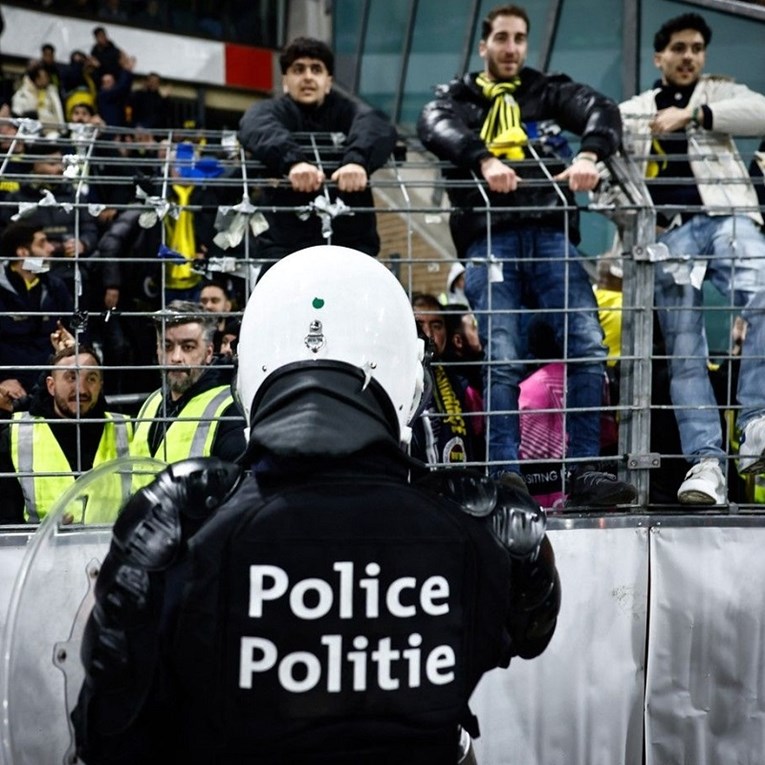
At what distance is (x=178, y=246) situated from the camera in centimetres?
573

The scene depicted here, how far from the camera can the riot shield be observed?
6.46 feet

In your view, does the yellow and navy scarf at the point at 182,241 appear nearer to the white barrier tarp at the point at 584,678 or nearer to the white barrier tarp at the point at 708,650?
the white barrier tarp at the point at 584,678

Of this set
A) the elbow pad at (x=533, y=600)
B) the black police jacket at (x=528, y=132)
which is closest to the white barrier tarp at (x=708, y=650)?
the black police jacket at (x=528, y=132)

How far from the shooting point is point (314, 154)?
4.54 meters

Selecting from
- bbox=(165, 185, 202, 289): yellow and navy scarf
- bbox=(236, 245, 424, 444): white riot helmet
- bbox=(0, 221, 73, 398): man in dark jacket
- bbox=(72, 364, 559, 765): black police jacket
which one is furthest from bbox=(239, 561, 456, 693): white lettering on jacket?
bbox=(165, 185, 202, 289): yellow and navy scarf

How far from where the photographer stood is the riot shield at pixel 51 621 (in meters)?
1.97

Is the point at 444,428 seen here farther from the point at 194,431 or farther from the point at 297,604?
the point at 297,604

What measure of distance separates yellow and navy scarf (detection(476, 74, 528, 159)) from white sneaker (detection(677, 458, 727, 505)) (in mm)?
1413

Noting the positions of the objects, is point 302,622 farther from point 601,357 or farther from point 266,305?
point 601,357

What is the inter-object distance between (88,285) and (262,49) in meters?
11.6

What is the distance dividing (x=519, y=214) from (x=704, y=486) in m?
1.20

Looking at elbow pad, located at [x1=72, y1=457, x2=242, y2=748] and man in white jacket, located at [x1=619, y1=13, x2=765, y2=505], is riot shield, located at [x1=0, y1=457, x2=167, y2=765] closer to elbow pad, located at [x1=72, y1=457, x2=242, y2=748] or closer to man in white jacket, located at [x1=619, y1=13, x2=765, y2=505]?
elbow pad, located at [x1=72, y1=457, x2=242, y2=748]

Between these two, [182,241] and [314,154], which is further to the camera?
[182,241]

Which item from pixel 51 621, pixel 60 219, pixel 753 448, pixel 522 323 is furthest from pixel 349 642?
pixel 60 219
